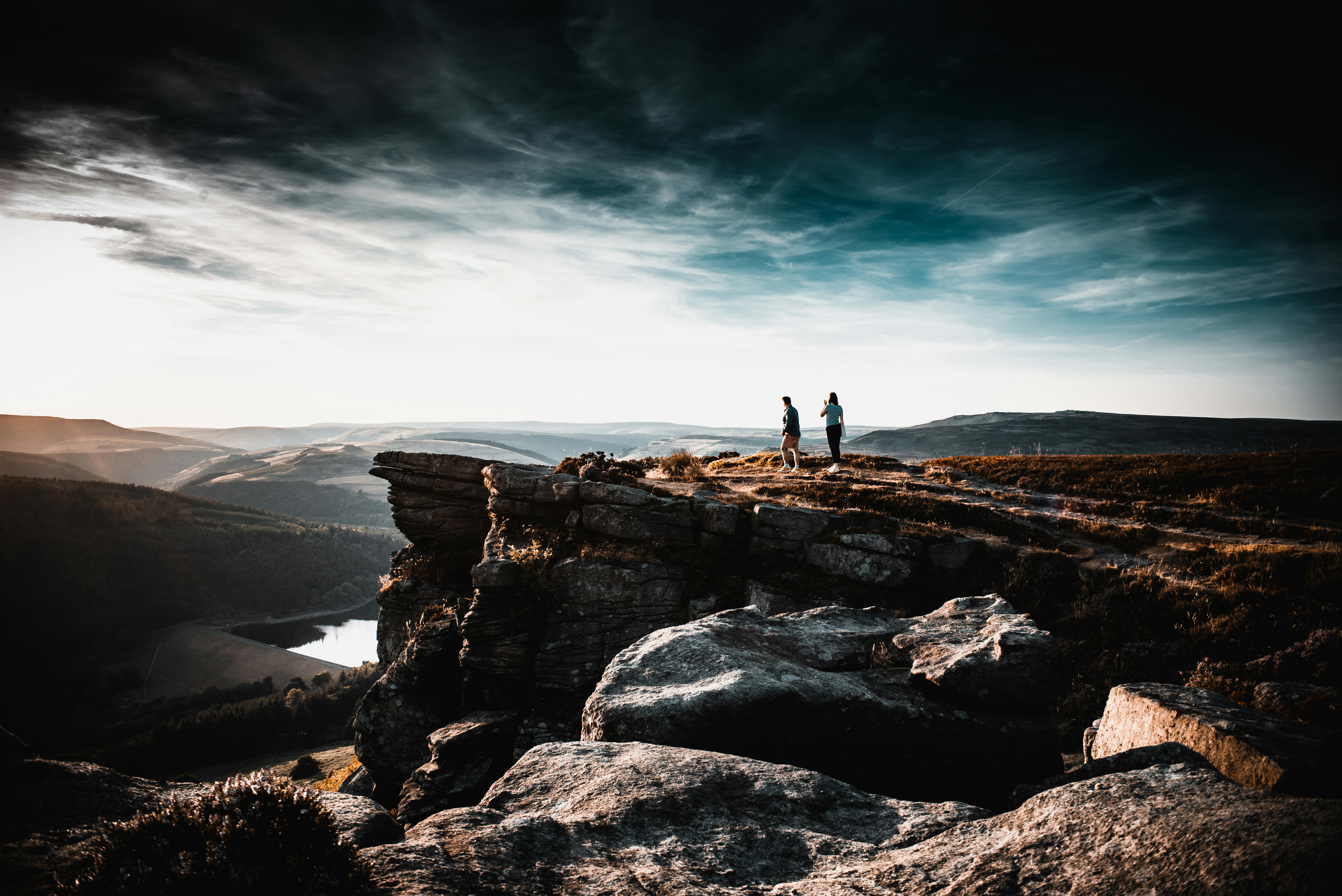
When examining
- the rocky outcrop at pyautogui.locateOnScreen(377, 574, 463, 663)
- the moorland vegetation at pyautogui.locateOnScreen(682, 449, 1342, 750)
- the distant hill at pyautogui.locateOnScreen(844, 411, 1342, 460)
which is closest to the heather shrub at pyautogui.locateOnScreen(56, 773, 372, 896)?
the moorland vegetation at pyautogui.locateOnScreen(682, 449, 1342, 750)

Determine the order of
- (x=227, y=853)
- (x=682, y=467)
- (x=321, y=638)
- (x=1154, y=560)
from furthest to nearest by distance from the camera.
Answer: (x=321, y=638) < (x=682, y=467) < (x=1154, y=560) < (x=227, y=853)

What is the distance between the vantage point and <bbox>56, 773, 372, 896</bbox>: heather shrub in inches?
157

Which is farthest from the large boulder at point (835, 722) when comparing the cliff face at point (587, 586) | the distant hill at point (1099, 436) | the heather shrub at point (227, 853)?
the distant hill at point (1099, 436)

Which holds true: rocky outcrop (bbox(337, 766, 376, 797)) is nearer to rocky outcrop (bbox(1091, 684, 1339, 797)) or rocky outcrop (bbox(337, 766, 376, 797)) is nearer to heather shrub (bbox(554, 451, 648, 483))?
heather shrub (bbox(554, 451, 648, 483))

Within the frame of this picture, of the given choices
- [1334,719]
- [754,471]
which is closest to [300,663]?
[754,471]

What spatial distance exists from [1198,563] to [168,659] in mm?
222357

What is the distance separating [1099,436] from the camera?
136250 mm

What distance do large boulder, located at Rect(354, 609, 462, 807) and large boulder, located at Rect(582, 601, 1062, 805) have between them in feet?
39.8

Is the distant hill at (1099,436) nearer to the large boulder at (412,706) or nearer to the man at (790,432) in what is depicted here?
the man at (790,432)

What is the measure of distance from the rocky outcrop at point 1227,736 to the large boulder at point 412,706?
17.5 meters

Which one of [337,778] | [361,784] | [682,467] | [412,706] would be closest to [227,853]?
[412,706]

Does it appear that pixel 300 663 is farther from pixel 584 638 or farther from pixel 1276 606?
pixel 1276 606

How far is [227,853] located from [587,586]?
12.9 metres

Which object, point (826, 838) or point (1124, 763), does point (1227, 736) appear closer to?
point (1124, 763)
